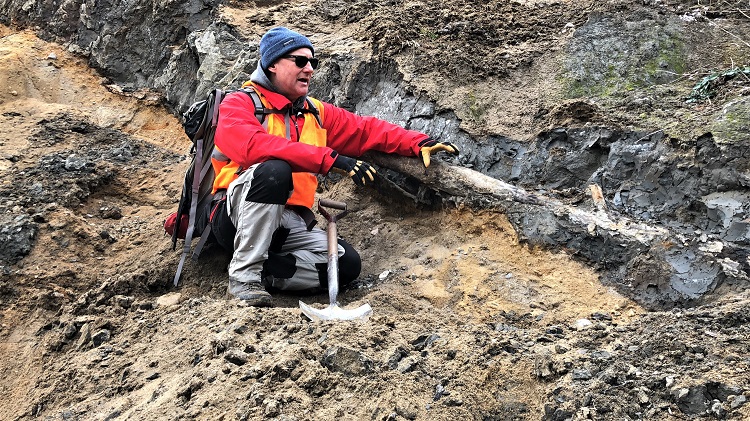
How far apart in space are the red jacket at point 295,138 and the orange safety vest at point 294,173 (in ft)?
0.17

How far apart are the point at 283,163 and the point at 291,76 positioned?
2.21 ft

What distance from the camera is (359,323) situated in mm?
3293

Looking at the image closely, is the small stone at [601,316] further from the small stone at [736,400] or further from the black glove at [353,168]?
the black glove at [353,168]

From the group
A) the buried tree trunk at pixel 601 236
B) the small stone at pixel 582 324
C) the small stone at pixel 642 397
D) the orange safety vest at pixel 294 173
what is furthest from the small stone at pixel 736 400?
the orange safety vest at pixel 294 173

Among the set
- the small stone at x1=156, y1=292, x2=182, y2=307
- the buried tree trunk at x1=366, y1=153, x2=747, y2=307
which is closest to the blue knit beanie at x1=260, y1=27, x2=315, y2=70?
the buried tree trunk at x1=366, y1=153, x2=747, y2=307

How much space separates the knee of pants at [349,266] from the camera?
4.30 meters

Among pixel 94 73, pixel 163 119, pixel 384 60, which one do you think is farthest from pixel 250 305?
pixel 94 73

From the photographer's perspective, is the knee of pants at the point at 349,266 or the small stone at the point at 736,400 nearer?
the small stone at the point at 736,400

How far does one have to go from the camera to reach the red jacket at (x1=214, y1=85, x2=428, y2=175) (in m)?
3.93

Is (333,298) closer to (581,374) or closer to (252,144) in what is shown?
(252,144)

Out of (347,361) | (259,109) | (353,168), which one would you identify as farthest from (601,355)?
(259,109)

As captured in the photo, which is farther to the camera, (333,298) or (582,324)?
(333,298)

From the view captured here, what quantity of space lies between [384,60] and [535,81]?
1220 millimetres

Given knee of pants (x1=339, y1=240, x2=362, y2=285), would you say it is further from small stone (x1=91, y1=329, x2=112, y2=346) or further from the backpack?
small stone (x1=91, y1=329, x2=112, y2=346)
